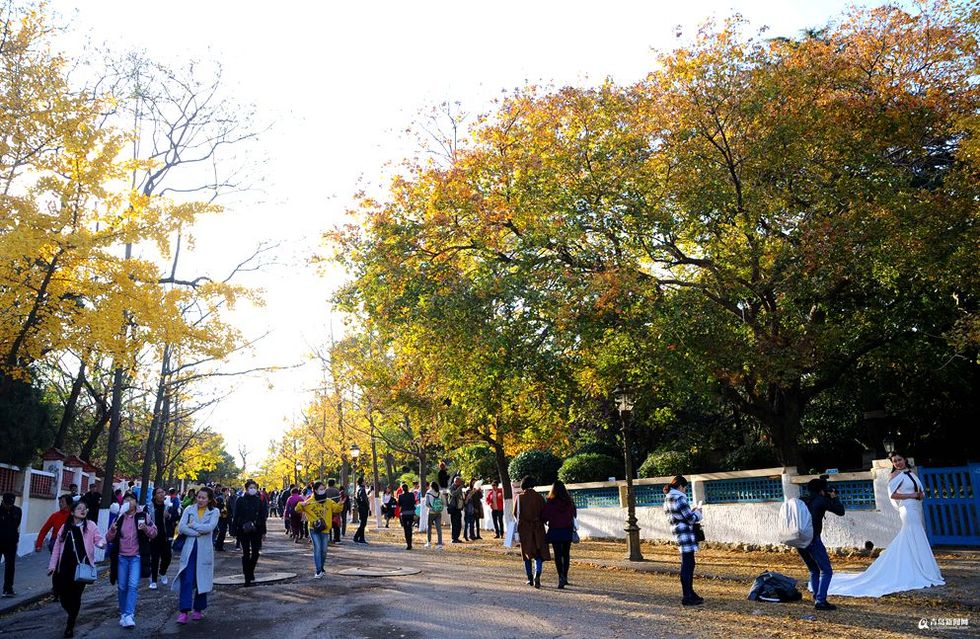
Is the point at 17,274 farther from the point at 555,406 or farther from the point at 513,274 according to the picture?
the point at 555,406

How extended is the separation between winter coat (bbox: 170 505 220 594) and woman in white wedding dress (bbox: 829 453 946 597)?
849cm

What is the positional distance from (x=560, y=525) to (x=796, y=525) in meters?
4.50

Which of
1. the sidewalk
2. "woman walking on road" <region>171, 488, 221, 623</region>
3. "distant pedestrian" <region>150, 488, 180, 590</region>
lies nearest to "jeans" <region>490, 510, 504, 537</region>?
"distant pedestrian" <region>150, 488, 180, 590</region>

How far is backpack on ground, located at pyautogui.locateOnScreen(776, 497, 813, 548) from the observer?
373 inches

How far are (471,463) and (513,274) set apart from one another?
78.2 ft

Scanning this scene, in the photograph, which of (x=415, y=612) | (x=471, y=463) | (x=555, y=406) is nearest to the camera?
(x=415, y=612)

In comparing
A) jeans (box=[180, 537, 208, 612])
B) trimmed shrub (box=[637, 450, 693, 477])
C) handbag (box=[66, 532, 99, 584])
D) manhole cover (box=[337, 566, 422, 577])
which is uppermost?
trimmed shrub (box=[637, 450, 693, 477])

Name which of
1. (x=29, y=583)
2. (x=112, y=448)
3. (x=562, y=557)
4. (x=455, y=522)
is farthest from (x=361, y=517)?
(x=562, y=557)

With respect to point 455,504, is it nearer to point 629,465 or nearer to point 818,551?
Result: point 629,465

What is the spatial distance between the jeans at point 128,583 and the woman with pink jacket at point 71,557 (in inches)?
22.7

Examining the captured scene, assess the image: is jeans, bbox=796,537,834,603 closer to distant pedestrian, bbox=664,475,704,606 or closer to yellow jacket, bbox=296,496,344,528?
distant pedestrian, bbox=664,475,704,606

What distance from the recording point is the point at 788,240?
1584cm

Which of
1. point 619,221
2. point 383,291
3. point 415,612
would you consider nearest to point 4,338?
point 383,291

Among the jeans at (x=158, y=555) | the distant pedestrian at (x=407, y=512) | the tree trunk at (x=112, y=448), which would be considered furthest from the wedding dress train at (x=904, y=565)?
the tree trunk at (x=112, y=448)
